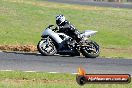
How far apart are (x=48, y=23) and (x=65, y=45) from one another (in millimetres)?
12857

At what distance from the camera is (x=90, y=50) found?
63.5 feet

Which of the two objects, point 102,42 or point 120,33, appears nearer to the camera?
point 102,42

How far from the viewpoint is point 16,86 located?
428 inches

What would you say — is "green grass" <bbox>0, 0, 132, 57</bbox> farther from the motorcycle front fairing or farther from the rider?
the motorcycle front fairing

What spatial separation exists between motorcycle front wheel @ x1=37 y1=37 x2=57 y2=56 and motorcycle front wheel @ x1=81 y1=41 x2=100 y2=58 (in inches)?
47.4

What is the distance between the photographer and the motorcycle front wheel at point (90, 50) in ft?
63.2

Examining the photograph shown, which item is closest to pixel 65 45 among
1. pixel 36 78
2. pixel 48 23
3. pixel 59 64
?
pixel 59 64

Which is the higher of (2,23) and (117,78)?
(117,78)

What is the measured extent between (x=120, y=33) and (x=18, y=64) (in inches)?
620

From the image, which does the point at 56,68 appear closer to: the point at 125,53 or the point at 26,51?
the point at 26,51

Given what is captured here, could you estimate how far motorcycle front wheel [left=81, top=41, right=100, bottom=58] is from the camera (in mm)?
19250

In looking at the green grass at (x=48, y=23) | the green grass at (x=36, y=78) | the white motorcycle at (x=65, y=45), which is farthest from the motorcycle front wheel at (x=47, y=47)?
the green grass at (x=36, y=78)

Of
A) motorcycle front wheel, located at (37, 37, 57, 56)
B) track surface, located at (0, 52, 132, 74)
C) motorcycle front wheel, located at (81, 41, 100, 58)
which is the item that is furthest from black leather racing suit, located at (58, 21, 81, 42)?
track surface, located at (0, 52, 132, 74)

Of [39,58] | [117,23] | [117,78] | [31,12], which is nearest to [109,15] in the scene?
[117,23]
